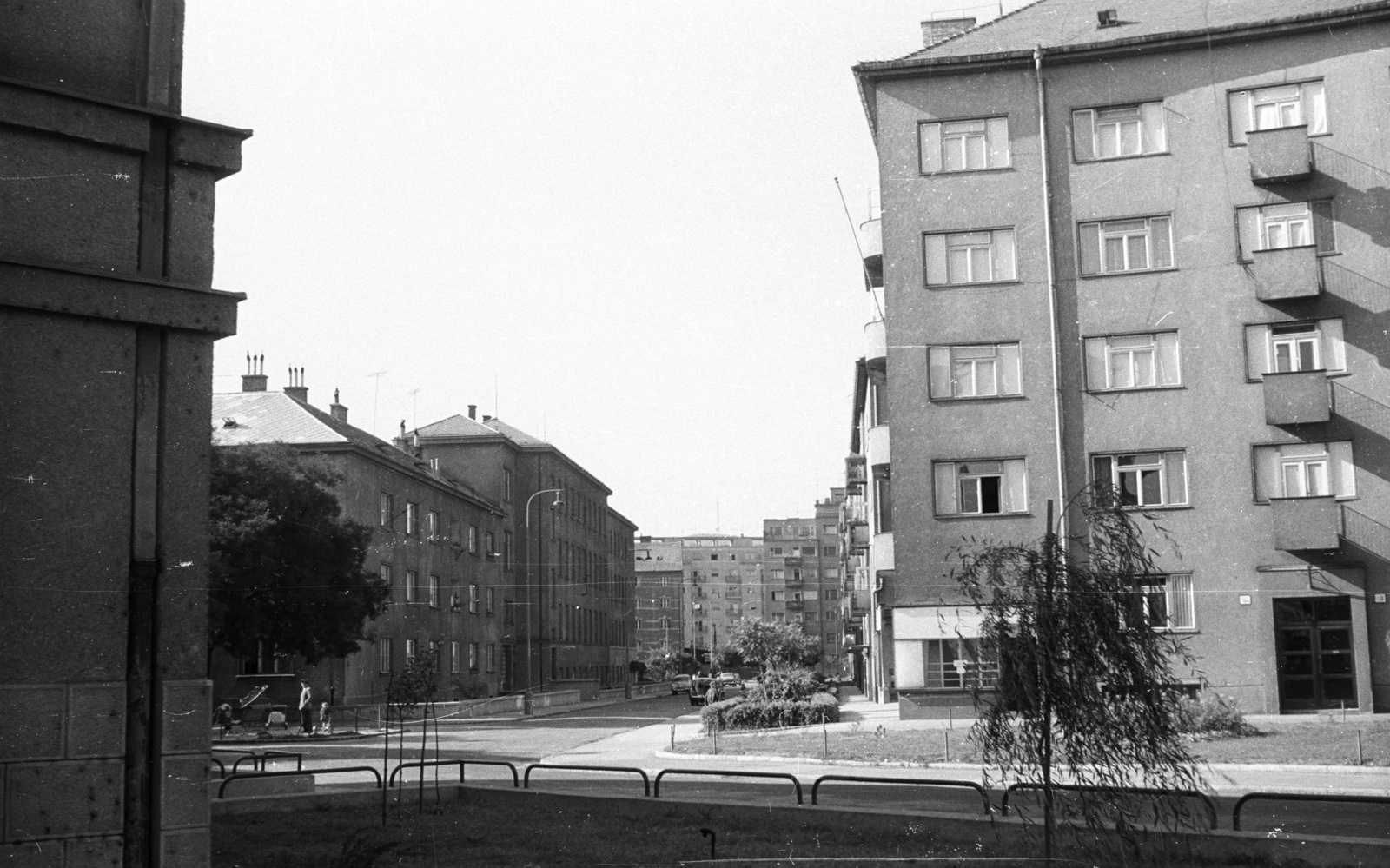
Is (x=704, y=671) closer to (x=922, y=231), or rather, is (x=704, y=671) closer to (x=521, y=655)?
(x=521, y=655)

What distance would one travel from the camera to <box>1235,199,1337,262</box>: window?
34.4 metres

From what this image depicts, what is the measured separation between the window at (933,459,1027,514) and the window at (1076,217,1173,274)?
18.2 feet

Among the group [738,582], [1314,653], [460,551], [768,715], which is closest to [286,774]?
[768,715]

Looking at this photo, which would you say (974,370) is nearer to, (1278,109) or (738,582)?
(1278,109)

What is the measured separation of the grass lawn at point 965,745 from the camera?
23.5 metres

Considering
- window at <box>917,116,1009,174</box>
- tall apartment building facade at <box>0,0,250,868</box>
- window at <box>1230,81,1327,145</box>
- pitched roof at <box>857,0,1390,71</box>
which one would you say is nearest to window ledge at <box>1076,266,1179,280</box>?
window at <box>917,116,1009,174</box>

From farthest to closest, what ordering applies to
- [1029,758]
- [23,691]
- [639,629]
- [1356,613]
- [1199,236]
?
[639,629], [1199,236], [1356,613], [1029,758], [23,691]

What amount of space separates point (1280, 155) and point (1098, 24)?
A: 21.3 ft

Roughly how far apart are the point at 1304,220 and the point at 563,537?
63.5 m

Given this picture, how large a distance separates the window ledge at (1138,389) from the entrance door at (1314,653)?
5.80 meters

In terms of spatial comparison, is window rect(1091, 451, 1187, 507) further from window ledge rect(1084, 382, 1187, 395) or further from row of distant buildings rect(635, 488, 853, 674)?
row of distant buildings rect(635, 488, 853, 674)

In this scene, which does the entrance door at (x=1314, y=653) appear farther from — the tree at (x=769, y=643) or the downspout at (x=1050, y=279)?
the tree at (x=769, y=643)

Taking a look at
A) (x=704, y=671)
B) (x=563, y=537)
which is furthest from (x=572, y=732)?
(x=704, y=671)

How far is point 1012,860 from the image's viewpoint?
1095 centimetres
